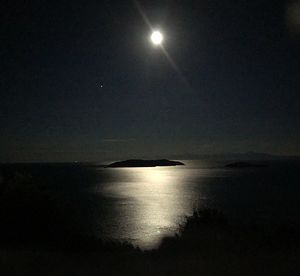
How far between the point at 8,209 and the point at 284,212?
4384 centimetres

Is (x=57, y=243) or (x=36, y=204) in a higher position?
(x=36, y=204)

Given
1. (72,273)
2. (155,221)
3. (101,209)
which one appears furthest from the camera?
(101,209)

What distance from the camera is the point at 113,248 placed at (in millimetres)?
19297

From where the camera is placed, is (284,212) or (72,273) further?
(284,212)

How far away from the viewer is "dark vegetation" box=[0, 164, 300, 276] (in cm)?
1498

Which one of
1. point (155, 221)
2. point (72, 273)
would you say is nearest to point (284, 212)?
point (155, 221)

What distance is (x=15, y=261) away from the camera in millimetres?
15750

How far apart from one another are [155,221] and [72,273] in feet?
104

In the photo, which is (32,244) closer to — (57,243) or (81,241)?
(57,243)

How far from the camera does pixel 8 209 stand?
24234 mm

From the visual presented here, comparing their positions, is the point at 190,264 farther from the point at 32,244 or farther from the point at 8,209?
the point at 8,209

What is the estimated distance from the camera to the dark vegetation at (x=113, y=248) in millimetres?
14977

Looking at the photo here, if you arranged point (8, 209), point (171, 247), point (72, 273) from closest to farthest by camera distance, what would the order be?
point (72, 273) < point (171, 247) < point (8, 209)

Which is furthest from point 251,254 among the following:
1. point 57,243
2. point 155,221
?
point 155,221
